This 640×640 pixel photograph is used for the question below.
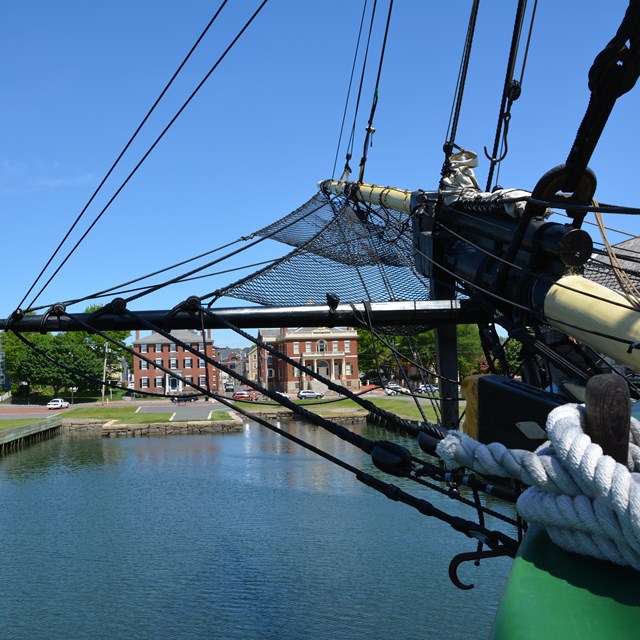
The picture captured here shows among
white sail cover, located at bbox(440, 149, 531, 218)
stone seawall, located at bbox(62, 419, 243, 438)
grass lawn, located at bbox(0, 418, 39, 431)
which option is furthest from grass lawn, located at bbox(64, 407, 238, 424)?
white sail cover, located at bbox(440, 149, 531, 218)

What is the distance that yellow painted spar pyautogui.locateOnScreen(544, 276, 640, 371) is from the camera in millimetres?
4191

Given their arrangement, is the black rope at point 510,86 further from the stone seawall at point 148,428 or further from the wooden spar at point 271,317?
the stone seawall at point 148,428

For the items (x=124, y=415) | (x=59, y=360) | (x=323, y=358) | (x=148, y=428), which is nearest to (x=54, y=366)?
(x=59, y=360)

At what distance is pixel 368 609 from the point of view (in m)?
11.3

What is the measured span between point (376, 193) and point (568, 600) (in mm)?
10032

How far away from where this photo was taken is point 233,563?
555 inches

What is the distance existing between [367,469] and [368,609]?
1312cm

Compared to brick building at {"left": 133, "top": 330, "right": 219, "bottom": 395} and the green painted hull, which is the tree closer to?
brick building at {"left": 133, "top": 330, "right": 219, "bottom": 395}

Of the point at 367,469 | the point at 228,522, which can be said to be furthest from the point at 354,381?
the point at 228,522

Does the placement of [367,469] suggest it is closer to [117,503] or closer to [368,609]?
[117,503]

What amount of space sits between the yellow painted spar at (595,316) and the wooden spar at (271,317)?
2309 millimetres

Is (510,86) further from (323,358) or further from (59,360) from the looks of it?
(323,358)

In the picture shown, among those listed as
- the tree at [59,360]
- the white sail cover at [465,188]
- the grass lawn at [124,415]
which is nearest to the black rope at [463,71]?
the white sail cover at [465,188]

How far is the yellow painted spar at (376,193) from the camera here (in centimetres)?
1031
